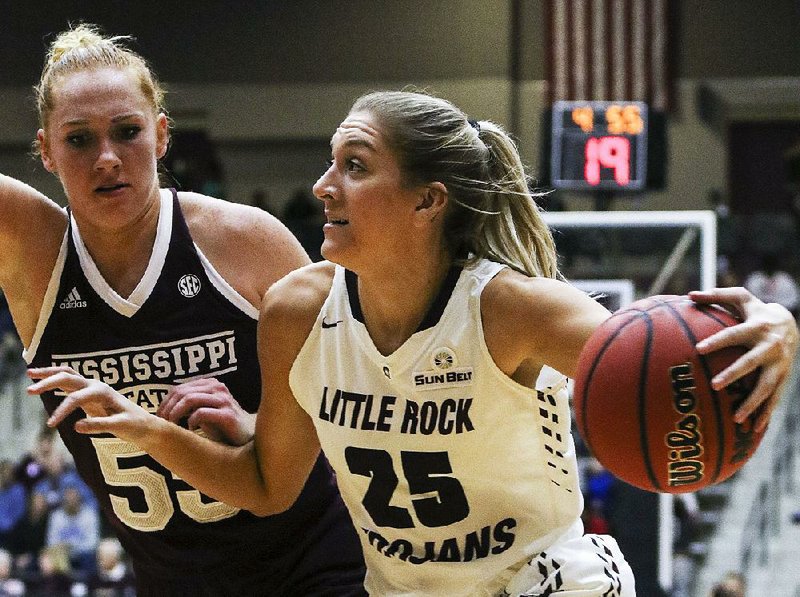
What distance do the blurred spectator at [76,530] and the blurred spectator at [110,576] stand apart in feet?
0.35

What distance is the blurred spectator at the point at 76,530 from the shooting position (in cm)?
902

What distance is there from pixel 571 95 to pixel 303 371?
421 inches

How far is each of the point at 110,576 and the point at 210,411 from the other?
6.04 meters

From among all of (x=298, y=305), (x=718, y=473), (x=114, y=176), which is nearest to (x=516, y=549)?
(x=718, y=473)

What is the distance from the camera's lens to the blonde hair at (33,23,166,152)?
276 cm

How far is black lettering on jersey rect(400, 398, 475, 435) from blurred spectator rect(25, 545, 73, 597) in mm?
6203

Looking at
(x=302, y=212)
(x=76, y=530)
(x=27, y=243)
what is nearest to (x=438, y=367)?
(x=27, y=243)

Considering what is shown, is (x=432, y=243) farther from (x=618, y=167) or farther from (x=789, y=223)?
(x=789, y=223)

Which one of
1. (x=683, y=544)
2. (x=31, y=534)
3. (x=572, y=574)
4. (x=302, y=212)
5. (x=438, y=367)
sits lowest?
(x=683, y=544)

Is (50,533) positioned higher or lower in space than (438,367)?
lower

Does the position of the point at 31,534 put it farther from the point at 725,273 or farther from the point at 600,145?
the point at 725,273

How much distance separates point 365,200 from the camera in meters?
2.41

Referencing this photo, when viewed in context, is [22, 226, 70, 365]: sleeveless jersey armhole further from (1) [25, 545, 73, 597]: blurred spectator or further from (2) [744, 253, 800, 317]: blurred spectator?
(2) [744, 253, 800, 317]: blurred spectator

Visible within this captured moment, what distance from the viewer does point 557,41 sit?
1279cm
